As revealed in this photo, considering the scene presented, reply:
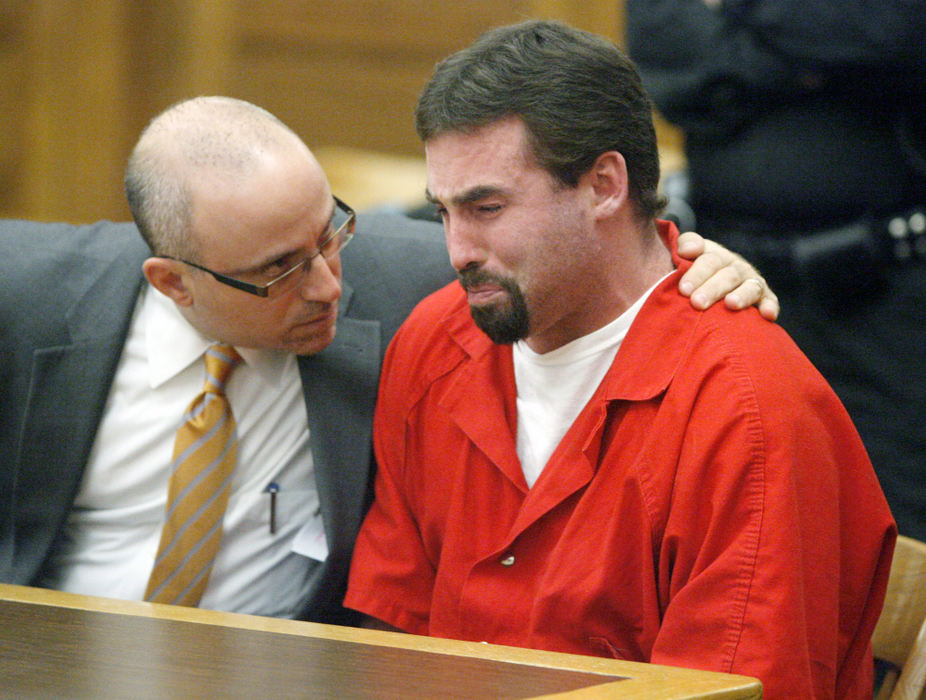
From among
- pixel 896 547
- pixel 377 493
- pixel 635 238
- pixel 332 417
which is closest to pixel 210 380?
pixel 332 417

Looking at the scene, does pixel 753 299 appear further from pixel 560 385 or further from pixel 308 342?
pixel 308 342

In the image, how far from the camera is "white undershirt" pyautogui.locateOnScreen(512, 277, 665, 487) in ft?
5.38

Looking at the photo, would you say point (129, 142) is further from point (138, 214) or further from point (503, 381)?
point (503, 381)

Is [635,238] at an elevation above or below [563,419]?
above

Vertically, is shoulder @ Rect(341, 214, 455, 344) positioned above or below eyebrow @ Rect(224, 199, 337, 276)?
below

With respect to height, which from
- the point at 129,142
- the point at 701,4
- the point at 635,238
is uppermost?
the point at 701,4

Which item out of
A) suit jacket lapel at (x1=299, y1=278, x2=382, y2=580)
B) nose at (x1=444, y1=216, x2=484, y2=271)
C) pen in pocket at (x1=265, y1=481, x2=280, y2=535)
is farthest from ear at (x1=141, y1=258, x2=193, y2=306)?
nose at (x1=444, y1=216, x2=484, y2=271)

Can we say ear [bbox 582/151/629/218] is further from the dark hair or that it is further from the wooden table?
the wooden table

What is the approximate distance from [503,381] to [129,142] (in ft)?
12.1

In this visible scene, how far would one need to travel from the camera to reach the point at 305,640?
125 cm

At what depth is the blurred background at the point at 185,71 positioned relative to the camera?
4734 mm

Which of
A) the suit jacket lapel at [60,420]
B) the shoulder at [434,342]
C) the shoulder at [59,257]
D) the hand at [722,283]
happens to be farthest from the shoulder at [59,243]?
the hand at [722,283]

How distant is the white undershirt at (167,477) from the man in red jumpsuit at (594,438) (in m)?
0.17

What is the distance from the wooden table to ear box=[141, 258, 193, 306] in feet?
2.22
